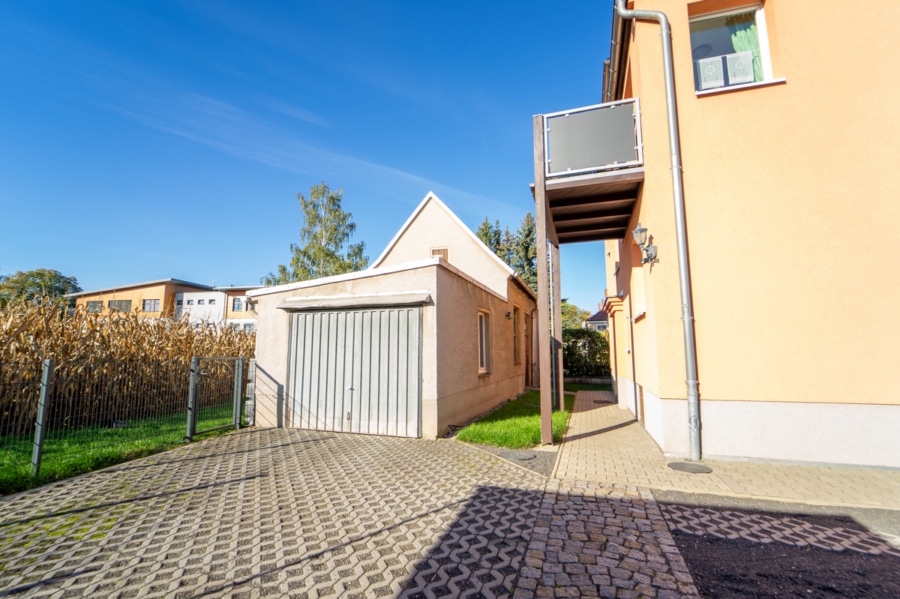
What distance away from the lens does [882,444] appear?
16.1 ft

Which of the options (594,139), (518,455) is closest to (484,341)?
(518,455)

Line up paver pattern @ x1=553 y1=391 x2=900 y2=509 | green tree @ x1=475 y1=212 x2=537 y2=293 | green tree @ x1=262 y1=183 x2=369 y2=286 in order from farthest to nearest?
green tree @ x1=475 y1=212 x2=537 y2=293
green tree @ x1=262 y1=183 x2=369 y2=286
paver pattern @ x1=553 y1=391 x2=900 y2=509

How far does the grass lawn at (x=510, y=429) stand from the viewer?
6.49m

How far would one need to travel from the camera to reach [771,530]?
3363 mm

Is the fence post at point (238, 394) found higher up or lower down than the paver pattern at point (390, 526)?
higher up

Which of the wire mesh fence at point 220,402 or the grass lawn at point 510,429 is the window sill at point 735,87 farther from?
the wire mesh fence at point 220,402

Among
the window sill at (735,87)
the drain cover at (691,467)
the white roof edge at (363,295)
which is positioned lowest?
the drain cover at (691,467)

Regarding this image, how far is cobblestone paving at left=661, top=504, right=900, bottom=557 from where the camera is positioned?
10.1ft

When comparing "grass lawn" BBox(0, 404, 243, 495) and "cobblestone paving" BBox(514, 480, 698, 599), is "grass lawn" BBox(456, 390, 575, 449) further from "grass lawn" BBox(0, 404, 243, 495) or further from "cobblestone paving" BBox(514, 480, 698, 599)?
"grass lawn" BBox(0, 404, 243, 495)

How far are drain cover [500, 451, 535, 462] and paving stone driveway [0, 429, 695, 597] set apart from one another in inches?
18.3

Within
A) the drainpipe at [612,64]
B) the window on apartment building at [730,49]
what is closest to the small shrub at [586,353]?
the drainpipe at [612,64]

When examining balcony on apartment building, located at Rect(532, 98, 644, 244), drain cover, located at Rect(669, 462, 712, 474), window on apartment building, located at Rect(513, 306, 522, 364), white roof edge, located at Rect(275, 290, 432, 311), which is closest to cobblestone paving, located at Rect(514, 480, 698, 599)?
drain cover, located at Rect(669, 462, 712, 474)

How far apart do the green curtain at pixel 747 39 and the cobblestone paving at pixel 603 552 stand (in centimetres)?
680

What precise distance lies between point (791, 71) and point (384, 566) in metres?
8.28
